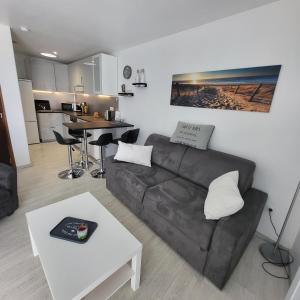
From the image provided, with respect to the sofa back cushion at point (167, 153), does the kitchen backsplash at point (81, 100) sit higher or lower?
higher

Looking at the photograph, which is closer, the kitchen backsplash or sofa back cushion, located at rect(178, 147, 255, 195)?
sofa back cushion, located at rect(178, 147, 255, 195)

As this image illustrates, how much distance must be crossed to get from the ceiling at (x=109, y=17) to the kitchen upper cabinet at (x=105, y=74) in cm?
47

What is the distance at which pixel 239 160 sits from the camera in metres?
1.93

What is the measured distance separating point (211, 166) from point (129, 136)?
5.58 ft

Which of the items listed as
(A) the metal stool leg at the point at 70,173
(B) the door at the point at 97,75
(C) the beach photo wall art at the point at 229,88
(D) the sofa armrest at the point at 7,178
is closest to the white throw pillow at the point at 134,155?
(C) the beach photo wall art at the point at 229,88

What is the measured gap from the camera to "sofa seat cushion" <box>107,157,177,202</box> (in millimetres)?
2035

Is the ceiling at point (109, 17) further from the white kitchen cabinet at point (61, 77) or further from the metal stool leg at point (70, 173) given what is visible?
the white kitchen cabinet at point (61, 77)

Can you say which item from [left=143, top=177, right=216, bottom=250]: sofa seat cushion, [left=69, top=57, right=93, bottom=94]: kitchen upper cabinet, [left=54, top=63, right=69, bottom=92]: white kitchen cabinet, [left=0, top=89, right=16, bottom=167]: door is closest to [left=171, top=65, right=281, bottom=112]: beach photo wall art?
[left=143, top=177, right=216, bottom=250]: sofa seat cushion

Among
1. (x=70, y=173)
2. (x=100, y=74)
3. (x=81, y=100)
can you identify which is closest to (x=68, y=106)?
(x=81, y=100)

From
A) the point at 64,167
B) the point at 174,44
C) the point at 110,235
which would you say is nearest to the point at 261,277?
the point at 110,235

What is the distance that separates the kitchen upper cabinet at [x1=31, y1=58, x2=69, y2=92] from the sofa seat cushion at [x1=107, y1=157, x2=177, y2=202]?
4.17m

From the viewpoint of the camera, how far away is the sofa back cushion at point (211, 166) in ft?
6.01

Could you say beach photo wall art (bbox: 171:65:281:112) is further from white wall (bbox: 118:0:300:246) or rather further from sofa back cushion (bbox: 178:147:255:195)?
sofa back cushion (bbox: 178:147:255:195)

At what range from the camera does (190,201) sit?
173 centimetres
